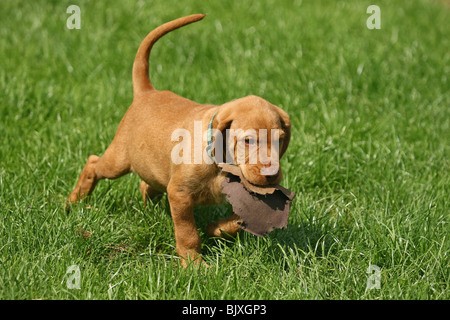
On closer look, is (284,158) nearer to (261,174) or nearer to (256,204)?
(256,204)

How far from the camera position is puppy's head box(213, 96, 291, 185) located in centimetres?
317

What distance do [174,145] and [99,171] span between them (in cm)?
80

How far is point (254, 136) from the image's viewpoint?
3.16 metres

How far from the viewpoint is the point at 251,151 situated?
3.19m

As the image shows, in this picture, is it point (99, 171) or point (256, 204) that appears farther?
point (99, 171)

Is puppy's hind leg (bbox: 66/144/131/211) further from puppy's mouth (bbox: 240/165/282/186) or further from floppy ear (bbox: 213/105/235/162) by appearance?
puppy's mouth (bbox: 240/165/282/186)

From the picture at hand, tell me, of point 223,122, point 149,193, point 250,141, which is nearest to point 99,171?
point 149,193

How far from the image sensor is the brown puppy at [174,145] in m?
3.24

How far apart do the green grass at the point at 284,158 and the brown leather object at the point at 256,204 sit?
269mm

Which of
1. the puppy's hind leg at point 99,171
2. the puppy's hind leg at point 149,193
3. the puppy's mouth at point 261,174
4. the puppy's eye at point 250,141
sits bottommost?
the puppy's hind leg at point 149,193

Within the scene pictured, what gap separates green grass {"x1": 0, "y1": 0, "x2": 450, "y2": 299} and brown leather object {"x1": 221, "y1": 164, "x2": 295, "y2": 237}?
0.88 ft

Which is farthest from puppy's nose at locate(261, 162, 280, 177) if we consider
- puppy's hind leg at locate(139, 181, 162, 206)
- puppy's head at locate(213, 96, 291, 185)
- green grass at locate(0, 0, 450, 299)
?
puppy's hind leg at locate(139, 181, 162, 206)

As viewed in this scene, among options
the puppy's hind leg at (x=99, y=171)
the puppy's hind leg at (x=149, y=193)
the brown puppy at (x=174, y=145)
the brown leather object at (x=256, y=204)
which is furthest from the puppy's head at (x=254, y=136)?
the puppy's hind leg at (x=149, y=193)

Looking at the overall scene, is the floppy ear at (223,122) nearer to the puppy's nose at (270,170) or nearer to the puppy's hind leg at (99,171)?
the puppy's nose at (270,170)
